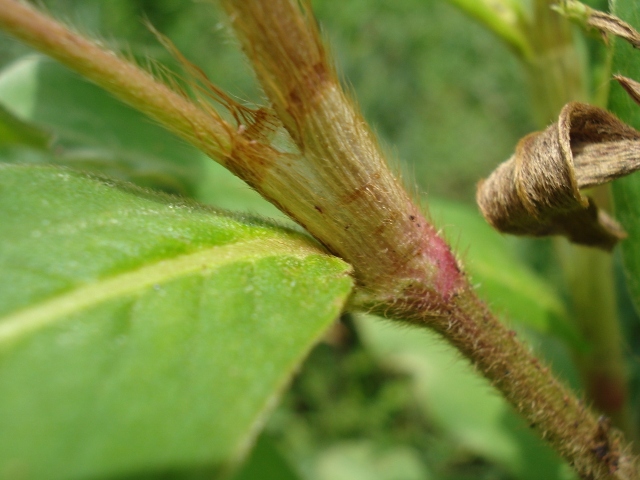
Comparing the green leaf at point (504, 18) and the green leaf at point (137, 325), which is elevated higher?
the green leaf at point (504, 18)

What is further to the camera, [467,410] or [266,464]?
[467,410]

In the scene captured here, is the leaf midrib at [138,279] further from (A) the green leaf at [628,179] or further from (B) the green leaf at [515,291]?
(B) the green leaf at [515,291]

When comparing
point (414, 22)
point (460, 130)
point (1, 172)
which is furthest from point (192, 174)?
point (414, 22)

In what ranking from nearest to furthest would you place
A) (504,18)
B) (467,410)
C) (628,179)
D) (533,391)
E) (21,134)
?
(533,391) < (628,179) < (504,18) < (21,134) < (467,410)

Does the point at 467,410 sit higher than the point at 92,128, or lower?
lower

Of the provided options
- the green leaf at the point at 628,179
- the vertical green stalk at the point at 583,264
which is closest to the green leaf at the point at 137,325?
the green leaf at the point at 628,179

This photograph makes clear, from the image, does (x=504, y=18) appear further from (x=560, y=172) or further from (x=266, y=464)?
(x=266, y=464)

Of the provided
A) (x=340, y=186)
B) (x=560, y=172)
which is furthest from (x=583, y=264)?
(x=340, y=186)
